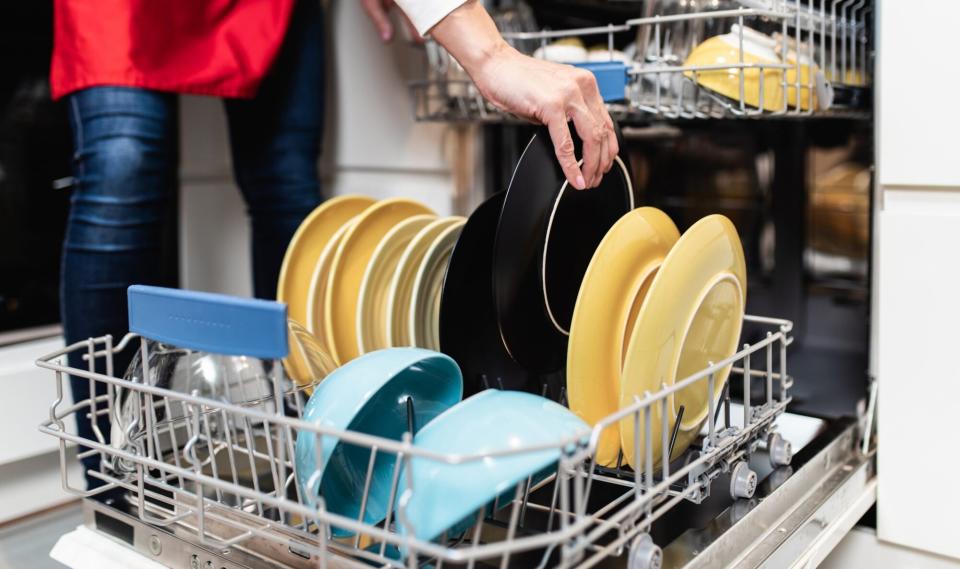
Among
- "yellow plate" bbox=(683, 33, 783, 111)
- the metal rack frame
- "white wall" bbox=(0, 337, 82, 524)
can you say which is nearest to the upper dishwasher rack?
"yellow plate" bbox=(683, 33, 783, 111)

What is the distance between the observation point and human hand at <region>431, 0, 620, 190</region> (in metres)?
Result: 0.67

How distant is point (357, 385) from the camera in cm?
55

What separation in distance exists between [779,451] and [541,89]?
360 millimetres

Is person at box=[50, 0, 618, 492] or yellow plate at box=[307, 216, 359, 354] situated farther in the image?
yellow plate at box=[307, 216, 359, 354]

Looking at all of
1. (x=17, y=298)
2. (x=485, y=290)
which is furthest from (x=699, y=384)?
(x=17, y=298)

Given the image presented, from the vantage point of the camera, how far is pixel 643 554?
0.52 meters

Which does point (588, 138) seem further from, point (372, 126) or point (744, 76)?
point (372, 126)

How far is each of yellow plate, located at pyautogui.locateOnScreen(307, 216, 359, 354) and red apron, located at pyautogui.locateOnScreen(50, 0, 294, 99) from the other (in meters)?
0.26

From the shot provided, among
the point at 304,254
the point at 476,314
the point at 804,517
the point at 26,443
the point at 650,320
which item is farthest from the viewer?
the point at 26,443

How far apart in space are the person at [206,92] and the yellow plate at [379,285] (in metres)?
0.21

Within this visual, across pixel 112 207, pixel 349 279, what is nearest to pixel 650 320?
pixel 349 279

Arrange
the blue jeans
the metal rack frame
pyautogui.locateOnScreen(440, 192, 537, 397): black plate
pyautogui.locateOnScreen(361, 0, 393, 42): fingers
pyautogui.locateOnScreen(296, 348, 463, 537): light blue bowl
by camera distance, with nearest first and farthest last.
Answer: the metal rack frame → pyautogui.locateOnScreen(296, 348, 463, 537): light blue bowl → pyautogui.locateOnScreen(440, 192, 537, 397): black plate → the blue jeans → pyautogui.locateOnScreen(361, 0, 393, 42): fingers

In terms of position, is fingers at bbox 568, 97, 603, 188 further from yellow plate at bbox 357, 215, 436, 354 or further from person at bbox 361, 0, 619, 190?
yellow plate at bbox 357, 215, 436, 354

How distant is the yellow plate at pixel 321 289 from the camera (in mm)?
849
